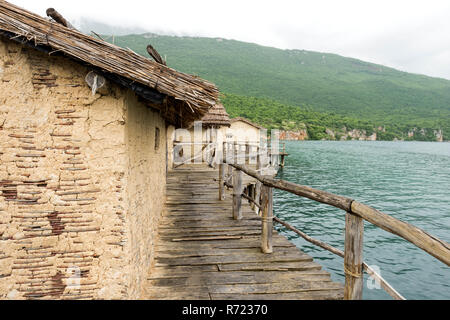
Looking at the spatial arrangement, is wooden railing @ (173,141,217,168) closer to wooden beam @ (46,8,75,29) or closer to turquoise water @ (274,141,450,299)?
turquoise water @ (274,141,450,299)

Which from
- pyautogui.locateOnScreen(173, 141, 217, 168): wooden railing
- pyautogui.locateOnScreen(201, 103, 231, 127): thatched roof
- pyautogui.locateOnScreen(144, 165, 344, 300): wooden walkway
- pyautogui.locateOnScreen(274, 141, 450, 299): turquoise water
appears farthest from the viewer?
pyautogui.locateOnScreen(201, 103, 231, 127): thatched roof

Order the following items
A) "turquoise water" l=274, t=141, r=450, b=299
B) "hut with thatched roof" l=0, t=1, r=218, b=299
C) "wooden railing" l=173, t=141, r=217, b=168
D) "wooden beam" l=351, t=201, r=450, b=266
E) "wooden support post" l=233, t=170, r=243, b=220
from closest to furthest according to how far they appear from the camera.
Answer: "wooden beam" l=351, t=201, r=450, b=266
"hut with thatched roof" l=0, t=1, r=218, b=299
"wooden support post" l=233, t=170, r=243, b=220
"turquoise water" l=274, t=141, r=450, b=299
"wooden railing" l=173, t=141, r=217, b=168

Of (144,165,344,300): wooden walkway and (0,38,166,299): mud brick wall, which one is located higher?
(0,38,166,299): mud brick wall

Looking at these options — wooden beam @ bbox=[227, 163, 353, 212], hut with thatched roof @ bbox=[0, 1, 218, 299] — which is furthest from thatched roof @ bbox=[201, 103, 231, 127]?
hut with thatched roof @ bbox=[0, 1, 218, 299]

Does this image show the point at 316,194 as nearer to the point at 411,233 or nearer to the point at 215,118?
the point at 411,233

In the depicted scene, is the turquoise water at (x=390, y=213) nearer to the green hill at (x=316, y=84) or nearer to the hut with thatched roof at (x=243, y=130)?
the hut with thatched roof at (x=243, y=130)

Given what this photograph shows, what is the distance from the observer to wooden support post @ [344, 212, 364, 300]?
2727mm

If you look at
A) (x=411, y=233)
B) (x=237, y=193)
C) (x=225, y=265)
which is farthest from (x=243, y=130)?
(x=411, y=233)

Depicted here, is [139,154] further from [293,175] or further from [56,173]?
[293,175]

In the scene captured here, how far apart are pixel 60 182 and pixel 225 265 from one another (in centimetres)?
285

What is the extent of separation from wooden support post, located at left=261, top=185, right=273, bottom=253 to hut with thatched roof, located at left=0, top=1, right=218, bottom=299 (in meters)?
2.37

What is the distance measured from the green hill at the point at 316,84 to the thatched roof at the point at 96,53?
78.6 meters

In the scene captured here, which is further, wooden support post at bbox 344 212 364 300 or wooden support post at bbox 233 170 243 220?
wooden support post at bbox 233 170 243 220
